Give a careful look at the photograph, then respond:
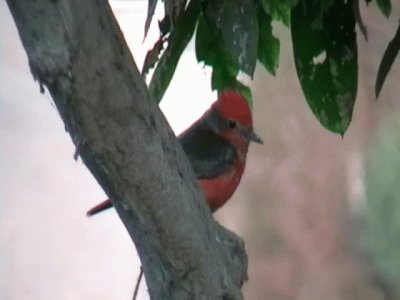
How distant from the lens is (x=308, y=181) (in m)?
1.53

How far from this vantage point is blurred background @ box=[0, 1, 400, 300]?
4.97 feet

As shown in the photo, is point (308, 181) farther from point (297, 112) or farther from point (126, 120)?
point (126, 120)

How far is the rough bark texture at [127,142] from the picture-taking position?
469 millimetres

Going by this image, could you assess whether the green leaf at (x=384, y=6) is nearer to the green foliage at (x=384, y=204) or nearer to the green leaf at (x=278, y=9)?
the green leaf at (x=278, y=9)

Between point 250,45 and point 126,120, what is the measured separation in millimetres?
117


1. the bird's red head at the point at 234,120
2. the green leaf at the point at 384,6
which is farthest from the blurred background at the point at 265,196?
the green leaf at the point at 384,6

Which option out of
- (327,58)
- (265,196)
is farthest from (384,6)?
(265,196)

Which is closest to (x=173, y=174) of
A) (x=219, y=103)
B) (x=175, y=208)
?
(x=175, y=208)

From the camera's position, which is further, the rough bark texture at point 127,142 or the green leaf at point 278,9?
the green leaf at point 278,9

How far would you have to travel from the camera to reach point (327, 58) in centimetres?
64

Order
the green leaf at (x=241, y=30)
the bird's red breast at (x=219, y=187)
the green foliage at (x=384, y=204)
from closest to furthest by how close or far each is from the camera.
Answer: the green leaf at (x=241, y=30) → the bird's red breast at (x=219, y=187) → the green foliage at (x=384, y=204)

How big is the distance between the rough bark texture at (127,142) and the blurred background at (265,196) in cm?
90

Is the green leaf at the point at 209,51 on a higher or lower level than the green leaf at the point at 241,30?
lower

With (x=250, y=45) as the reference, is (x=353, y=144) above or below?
below
